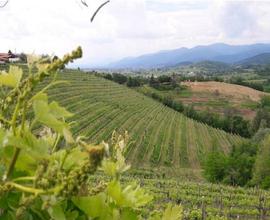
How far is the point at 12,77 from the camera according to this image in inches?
28.7

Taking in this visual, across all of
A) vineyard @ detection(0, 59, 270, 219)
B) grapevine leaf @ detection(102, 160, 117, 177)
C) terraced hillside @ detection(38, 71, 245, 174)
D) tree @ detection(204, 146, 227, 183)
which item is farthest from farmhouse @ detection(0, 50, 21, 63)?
tree @ detection(204, 146, 227, 183)

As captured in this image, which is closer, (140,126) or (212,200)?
(212,200)

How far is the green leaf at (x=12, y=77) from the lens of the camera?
727mm

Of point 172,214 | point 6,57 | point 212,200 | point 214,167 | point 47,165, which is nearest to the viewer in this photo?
point 47,165

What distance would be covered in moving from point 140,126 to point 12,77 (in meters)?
47.9

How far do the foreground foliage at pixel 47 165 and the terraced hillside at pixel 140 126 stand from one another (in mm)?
37055

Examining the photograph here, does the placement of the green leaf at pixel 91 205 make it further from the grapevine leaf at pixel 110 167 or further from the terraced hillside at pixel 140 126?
the terraced hillside at pixel 140 126

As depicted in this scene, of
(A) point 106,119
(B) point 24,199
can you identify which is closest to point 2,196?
(B) point 24,199

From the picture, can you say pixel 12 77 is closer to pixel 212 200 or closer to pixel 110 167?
pixel 110 167

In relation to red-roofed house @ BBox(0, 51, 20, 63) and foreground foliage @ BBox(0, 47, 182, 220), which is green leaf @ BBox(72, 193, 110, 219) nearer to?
foreground foliage @ BBox(0, 47, 182, 220)

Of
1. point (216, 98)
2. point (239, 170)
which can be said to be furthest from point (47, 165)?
point (216, 98)

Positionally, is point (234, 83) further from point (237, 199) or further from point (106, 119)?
point (237, 199)

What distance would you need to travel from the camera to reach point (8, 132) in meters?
Result: 0.73

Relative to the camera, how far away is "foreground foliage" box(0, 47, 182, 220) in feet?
2.14
